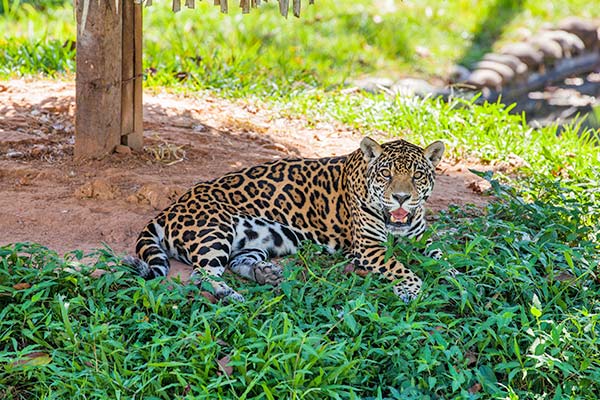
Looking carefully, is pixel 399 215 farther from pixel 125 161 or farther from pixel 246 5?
pixel 125 161

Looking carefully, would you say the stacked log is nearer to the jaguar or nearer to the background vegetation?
the background vegetation

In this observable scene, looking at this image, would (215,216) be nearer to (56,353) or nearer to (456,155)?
(56,353)

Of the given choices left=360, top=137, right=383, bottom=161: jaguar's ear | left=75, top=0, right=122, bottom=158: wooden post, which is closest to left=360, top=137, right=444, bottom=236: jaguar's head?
left=360, top=137, right=383, bottom=161: jaguar's ear

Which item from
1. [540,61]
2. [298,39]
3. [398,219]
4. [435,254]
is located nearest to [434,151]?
[398,219]

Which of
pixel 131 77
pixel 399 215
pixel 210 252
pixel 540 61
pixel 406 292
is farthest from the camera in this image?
pixel 540 61

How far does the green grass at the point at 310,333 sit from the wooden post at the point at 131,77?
1.94m

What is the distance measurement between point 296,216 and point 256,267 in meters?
0.67

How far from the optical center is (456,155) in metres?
8.36

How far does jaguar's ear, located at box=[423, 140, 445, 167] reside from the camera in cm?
586

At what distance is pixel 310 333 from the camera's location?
4.92 metres

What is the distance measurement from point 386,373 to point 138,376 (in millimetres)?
1260

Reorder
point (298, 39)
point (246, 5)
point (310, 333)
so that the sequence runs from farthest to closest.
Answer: point (298, 39) < point (246, 5) < point (310, 333)

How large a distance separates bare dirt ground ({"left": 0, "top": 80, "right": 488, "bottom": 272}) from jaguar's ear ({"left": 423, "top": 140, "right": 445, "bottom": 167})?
1.06 meters

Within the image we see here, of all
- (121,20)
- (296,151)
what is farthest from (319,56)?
(121,20)
